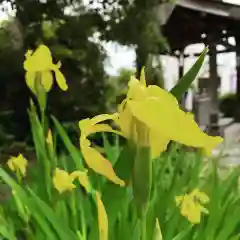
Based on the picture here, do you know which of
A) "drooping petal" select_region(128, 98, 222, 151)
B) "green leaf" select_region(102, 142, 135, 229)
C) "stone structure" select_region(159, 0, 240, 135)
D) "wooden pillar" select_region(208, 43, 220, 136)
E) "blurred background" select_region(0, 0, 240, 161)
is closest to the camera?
"drooping petal" select_region(128, 98, 222, 151)

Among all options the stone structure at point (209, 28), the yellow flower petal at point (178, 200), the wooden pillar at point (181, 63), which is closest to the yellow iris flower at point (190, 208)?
the yellow flower petal at point (178, 200)

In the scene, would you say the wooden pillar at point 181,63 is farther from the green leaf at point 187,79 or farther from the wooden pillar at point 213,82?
the green leaf at point 187,79

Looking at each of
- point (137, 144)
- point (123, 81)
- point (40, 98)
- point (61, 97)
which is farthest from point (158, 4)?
point (137, 144)

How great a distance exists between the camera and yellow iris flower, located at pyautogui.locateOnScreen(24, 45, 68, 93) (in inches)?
24.6

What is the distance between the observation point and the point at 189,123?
0.97ft

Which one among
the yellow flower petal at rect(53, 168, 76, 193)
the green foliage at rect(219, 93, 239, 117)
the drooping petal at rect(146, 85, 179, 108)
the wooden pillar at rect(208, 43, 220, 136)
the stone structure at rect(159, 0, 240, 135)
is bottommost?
the green foliage at rect(219, 93, 239, 117)

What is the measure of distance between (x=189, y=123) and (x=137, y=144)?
45mm

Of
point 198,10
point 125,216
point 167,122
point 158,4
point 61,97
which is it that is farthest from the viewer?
point 198,10

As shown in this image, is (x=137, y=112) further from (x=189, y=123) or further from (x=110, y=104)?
(x=110, y=104)

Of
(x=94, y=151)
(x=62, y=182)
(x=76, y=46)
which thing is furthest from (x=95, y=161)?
(x=76, y=46)

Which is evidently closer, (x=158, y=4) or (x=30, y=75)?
(x=30, y=75)

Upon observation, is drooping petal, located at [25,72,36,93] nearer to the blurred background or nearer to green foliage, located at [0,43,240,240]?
green foliage, located at [0,43,240,240]

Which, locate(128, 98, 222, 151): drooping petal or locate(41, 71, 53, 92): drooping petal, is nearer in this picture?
locate(128, 98, 222, 151): drooping petal

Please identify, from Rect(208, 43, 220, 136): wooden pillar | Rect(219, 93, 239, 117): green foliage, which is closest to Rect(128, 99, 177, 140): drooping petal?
Rect(208, 43, 220, 136): wooden pillar
